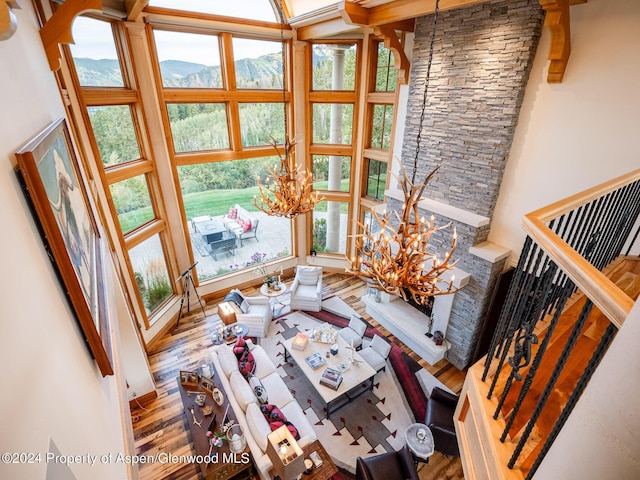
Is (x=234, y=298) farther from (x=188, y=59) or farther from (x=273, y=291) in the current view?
(x=188, y=59)

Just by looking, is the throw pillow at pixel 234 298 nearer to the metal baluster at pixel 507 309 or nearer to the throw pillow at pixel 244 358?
the throw pillow at pixel 244 358

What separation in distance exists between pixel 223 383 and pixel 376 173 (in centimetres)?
562

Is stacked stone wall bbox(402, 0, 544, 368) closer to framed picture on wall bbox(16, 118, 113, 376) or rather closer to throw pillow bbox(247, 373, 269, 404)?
throw pillow bbox(247, 373, 269, 404)

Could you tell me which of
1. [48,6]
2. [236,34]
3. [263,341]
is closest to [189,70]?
[236,34]

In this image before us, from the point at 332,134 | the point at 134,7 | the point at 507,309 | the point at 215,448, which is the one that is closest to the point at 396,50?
the point at 332,134

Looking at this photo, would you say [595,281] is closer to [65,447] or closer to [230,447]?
[65,447]

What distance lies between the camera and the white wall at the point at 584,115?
3.56 metres

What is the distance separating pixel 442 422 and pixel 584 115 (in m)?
4.46

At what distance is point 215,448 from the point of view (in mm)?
3984

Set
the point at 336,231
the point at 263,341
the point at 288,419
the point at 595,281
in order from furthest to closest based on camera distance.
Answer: the point at 336,231 → the point at 263,341 → the point at 288,419 → the point at 595,281

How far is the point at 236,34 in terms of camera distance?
633 cm

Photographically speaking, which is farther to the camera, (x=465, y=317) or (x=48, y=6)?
(x=465, y=317)

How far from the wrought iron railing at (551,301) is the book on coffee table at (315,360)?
11.4 ft

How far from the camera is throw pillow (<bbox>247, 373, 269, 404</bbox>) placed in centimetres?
466
